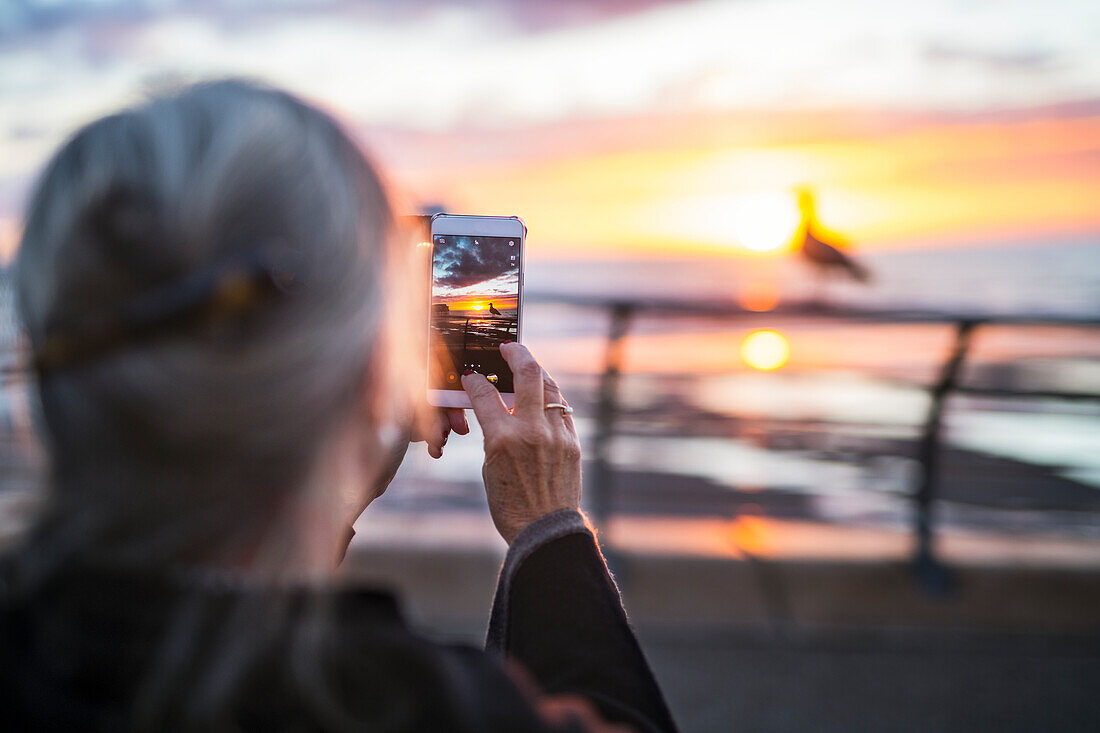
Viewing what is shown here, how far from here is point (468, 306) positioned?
1428 mm

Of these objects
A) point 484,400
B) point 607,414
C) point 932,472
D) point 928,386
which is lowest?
point 932,472

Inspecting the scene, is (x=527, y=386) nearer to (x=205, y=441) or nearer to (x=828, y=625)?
(x=205, y=441)

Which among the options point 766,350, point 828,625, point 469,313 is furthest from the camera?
point 766,350

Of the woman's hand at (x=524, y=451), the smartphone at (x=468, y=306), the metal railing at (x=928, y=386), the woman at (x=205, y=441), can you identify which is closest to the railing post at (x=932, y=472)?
the metal railing at (x=928, y=386)

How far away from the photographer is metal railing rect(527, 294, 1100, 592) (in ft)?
10.8

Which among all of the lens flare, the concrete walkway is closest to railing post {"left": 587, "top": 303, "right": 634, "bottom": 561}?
the concrete walkway

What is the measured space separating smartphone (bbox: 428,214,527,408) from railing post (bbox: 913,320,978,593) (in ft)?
8.14

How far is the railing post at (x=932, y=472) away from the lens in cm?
338

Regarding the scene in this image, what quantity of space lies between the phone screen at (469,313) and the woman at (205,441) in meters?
0.64

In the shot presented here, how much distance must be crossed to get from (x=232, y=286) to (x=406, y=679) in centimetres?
34

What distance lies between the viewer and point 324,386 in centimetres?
74

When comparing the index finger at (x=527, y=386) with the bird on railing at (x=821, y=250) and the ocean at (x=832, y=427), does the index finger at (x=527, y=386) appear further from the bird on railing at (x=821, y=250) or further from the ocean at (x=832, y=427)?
the bird on railing at (x=821, y=250)

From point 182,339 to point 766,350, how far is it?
645 centimetres

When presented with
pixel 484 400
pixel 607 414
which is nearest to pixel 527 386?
pixel 484 400
